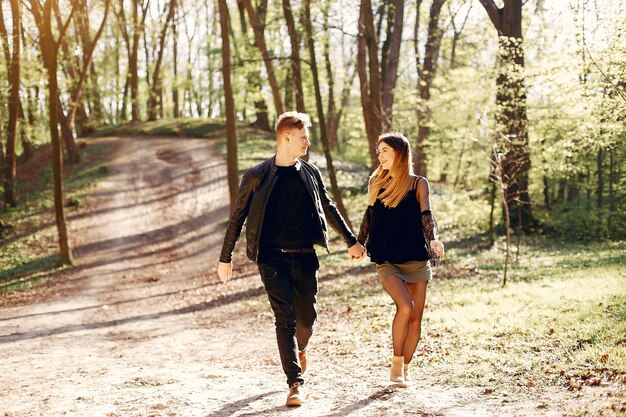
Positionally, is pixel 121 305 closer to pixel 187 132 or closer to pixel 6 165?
pixel 6 165

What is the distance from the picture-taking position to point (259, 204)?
5.43 meters

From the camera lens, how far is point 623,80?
9398mm

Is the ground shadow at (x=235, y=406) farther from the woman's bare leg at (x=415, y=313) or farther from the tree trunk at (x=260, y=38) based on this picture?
the tree trunk at (x=260, y=38)

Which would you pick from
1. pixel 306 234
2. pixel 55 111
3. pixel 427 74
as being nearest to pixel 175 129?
pixel 427 74

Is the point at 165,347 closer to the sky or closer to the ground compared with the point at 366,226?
closer to the ground

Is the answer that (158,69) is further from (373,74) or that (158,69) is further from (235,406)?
(235,406)

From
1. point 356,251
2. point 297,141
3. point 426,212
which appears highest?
point 297,141

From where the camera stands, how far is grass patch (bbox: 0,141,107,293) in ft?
58.6

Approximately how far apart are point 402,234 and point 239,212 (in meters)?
1.43

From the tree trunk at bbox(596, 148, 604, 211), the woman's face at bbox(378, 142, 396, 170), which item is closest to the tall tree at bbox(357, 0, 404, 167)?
the tree trunk at bbox(596, 148, 604, 211)

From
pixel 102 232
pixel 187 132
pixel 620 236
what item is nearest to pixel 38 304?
pixel 102 232

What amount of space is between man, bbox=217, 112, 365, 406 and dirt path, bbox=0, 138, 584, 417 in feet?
2.24

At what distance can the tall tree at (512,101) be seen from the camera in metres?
15.2

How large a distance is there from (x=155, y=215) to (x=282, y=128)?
19.8 m
